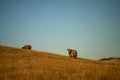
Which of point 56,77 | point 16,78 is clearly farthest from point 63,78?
point 16,78

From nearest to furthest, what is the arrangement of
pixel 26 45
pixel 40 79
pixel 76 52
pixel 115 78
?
pixel 40 79 → pixel 115 78 → pixel 76 52 → pixel 26 45

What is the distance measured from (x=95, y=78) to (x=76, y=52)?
2288cm

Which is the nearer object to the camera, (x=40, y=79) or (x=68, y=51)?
(x=40, y=79)

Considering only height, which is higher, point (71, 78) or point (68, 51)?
point (68, 51)

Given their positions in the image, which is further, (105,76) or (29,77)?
(105,76)

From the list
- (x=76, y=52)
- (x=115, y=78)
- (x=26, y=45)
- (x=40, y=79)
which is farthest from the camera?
(x=26, y=45)

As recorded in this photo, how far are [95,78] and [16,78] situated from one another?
4783mm

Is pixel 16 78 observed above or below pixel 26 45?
below

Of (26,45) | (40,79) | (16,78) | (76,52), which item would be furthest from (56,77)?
(26,45)

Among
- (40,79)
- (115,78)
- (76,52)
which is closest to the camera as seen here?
(40,79)

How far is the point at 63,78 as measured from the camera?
35.0ft

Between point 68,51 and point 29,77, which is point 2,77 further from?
point 68,51

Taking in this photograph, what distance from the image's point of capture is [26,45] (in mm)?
41031

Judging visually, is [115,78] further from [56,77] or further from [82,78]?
[56,77]
